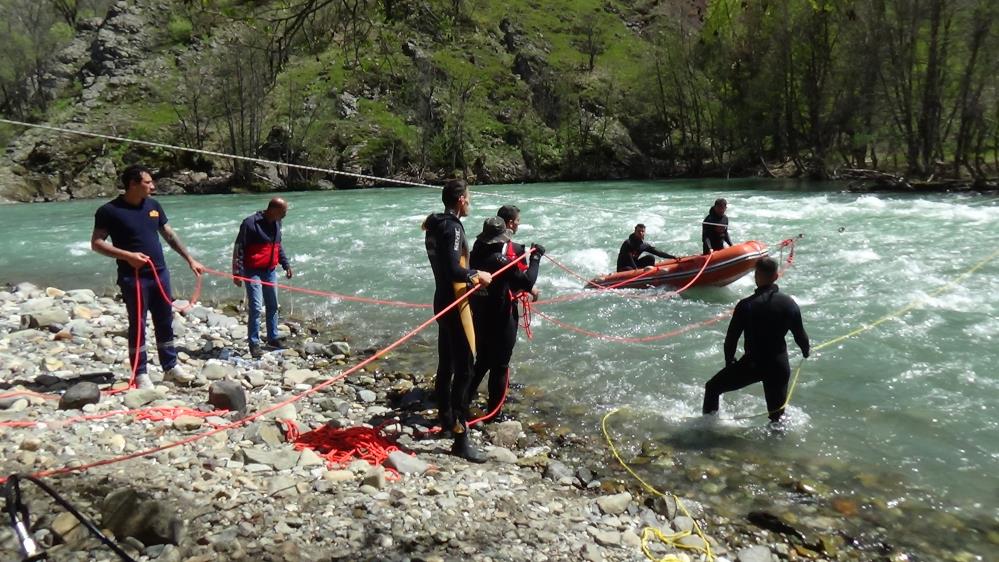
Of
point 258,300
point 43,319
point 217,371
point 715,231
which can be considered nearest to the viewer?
point 217,371

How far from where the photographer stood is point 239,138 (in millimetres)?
50500

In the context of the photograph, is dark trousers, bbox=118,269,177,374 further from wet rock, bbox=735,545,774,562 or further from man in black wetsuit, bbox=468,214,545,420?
wet rock, bbox=735,545,774,562

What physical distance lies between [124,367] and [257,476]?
333 centimetres

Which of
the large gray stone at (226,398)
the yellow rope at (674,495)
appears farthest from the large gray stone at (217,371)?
the yellow rope at (674,495)

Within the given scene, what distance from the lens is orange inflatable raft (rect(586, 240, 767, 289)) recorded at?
1152cm

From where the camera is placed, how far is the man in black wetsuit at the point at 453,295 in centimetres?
504

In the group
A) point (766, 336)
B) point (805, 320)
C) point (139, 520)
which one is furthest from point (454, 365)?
point (805, 320)

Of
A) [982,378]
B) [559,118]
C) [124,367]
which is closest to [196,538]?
[124,367]

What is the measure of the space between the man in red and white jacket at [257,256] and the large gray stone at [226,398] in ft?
6.81

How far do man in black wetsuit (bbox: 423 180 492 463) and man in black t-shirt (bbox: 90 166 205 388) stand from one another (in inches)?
112

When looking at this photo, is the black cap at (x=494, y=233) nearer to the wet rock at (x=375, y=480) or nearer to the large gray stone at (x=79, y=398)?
the wet rock at (x=375, y=480)

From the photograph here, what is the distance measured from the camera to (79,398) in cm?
538

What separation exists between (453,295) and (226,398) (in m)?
2.45

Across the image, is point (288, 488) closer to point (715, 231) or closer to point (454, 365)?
point (454, 365)
